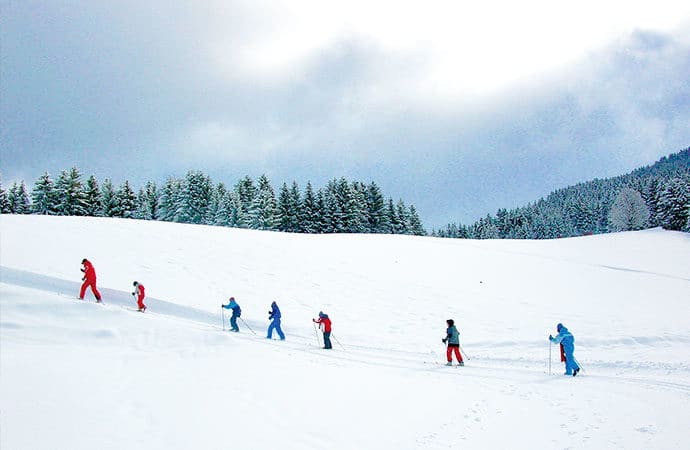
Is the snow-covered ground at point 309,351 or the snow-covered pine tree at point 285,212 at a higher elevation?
the snow-covered pine tree at point 285,212

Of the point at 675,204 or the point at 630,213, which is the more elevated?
the point at 630,213

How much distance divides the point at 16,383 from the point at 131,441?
11.8 ft

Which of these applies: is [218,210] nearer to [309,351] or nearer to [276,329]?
[276,329]

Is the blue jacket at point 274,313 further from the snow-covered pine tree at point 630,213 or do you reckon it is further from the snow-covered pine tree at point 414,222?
the snow-covered pine tree at point 630,213

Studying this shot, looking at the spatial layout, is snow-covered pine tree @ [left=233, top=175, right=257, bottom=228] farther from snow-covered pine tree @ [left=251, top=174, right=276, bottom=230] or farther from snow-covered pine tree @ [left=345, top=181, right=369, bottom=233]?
snow-covered pine tree @ [left=345, top=181, right=369, bottom=233]

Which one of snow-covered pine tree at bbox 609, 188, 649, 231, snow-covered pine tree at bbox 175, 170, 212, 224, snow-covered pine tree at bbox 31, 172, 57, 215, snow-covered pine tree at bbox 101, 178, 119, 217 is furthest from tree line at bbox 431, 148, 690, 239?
snow-covered pine tree at bbox 31, 172, 57, 215

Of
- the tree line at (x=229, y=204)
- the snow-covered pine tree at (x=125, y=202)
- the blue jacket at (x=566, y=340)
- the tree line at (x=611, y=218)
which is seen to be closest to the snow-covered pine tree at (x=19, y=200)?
the tree line at (x=229, y=204)

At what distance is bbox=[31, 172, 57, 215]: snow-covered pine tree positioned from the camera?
5912cm

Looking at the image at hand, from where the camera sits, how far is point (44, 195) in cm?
5928

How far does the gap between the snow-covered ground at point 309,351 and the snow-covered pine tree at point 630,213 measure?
6996 centimetres

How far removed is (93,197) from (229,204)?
1904cm

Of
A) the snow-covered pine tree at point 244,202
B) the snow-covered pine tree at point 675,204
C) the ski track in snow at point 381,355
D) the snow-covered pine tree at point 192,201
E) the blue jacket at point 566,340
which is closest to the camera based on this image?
the ski track in snow at point 381,355

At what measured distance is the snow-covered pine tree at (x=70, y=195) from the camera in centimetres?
5878

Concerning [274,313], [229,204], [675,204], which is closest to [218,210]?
[229,204]
